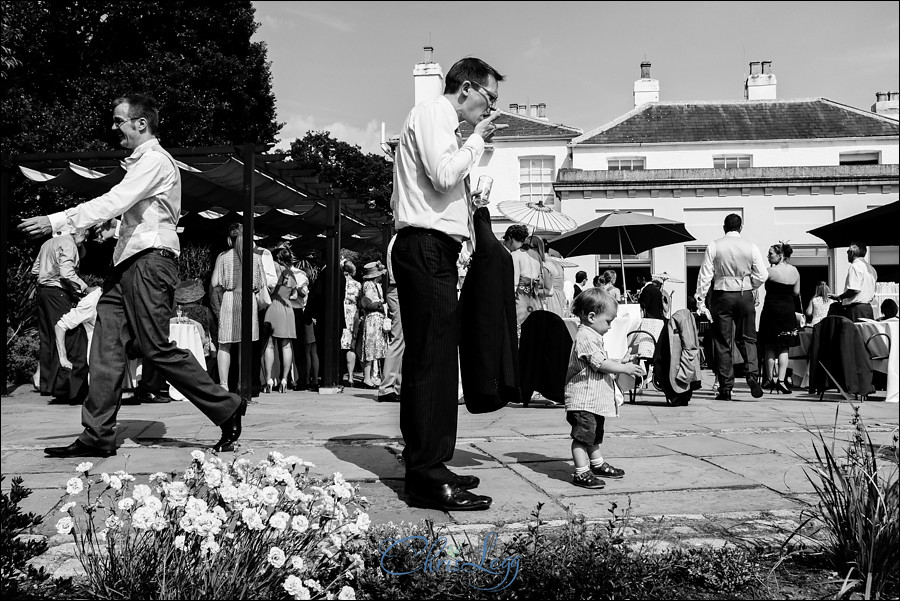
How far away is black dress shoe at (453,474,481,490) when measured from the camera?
12.0 feet

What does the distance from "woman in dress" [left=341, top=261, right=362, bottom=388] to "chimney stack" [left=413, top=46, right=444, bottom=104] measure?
83.0 feet

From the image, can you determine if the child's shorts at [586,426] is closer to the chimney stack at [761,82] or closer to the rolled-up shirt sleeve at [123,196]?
the rolled-up shirt sleeve at [123,196]

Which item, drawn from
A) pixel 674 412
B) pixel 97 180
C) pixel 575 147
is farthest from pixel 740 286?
pixel 575 147

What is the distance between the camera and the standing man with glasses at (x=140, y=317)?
4.65 meters

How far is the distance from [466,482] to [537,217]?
9149 mm

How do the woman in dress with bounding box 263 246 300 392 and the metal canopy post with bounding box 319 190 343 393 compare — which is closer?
the woman in dress with bounding box 263 246 300 392

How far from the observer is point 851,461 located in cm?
280

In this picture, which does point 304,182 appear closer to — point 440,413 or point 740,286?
point 740,286

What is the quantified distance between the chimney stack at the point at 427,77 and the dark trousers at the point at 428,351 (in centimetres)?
3318

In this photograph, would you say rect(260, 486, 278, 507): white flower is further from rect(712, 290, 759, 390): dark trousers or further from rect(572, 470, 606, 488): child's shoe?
rect(712, 290, 759, 390): dark trousers

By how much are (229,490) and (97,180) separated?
9436 mm

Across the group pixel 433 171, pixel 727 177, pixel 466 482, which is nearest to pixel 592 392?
pixel 466 482

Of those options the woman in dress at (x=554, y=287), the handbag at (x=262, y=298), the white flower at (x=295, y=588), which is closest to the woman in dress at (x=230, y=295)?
the handbag at (x=262, y=298)

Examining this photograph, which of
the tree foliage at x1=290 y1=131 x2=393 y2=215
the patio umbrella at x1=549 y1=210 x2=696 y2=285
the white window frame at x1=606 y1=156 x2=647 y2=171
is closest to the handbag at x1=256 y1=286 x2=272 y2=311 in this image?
the patio umbrella at x1=549 y1=210 x2=696 y2=285
